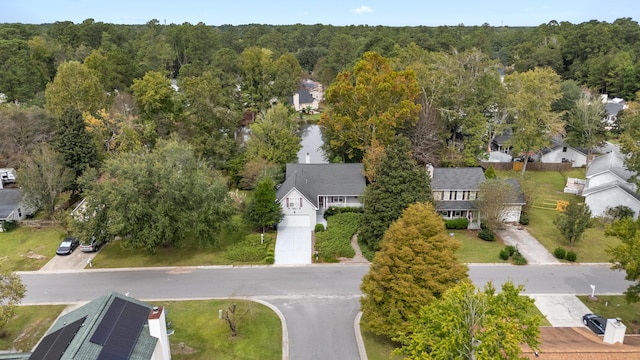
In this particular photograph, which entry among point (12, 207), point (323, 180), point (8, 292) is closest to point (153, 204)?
point (8, 292)

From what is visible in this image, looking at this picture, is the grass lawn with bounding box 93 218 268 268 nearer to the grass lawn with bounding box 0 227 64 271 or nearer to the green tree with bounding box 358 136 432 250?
the grass lawn with bounding box 0 227 64 271

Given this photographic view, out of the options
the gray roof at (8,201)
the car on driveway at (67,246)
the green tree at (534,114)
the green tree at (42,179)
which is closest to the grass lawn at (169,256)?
the car on driveway at (67,246)

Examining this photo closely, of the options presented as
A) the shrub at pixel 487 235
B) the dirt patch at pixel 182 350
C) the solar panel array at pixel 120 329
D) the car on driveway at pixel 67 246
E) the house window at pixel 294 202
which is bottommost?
the dirt patch at pixel 182 350

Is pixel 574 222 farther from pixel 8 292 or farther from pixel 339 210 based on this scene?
pixel 8 292

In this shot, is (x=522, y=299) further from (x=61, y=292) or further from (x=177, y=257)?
(x=61, y=292)

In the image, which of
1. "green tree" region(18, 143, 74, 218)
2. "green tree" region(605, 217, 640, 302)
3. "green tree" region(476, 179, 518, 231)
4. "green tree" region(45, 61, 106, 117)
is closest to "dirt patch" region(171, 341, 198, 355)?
"green tree" region(605, 217, 640, 302)

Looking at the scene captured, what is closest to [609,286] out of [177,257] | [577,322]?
[577,322]

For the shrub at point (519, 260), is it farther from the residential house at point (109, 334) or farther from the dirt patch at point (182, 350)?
the residential house at point (109, 334)
